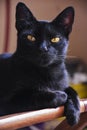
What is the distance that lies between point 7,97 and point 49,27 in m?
0.24

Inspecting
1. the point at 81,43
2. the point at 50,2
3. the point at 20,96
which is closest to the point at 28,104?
the point at 20,96

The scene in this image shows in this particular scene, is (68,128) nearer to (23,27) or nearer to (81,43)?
(23,27)

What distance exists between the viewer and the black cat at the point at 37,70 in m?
0.83

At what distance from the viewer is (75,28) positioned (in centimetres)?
231

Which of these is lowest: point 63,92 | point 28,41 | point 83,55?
point 83,55

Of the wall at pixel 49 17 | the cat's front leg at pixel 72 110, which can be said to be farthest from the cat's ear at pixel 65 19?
the wall at pixel 49 17

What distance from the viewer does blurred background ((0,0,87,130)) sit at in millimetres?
1853

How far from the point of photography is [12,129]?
2.29 feet

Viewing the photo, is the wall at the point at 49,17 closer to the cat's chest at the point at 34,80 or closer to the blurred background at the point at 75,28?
the blurred background at the point at 75,28

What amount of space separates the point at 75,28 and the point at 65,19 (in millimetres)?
1407

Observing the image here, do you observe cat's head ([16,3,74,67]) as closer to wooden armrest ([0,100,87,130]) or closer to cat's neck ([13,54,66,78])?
cat's neck ([13,54,66,78])

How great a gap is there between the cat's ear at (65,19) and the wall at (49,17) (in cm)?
93

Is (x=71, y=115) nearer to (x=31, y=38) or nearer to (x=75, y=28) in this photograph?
(x=31, y=38)

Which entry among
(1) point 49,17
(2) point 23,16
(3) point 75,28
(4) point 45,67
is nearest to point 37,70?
(4) point 45,67
